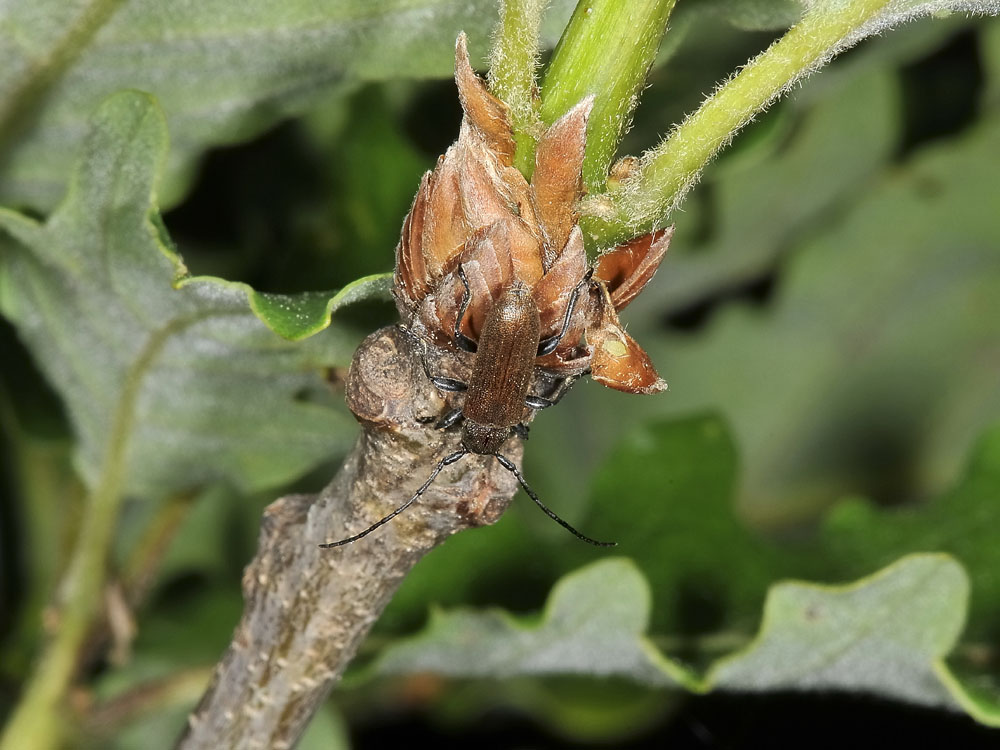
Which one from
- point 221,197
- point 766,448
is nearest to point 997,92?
point 766,448

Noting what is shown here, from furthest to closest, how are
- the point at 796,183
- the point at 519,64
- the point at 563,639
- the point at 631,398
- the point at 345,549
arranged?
1. the point at 631,398
2. the point at 796,183
3. the point at 563,639
4. the point at 345,549
5. the point at 519,64

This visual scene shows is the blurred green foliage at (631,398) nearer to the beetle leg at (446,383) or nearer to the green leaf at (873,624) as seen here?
the green leaf at (873,624)

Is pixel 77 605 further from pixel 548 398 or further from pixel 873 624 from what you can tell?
pixel 873 624

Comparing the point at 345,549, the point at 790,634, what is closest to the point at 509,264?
the point at 345,549

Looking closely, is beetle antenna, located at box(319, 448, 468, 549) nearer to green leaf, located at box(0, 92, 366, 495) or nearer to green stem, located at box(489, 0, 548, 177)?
green leaf, located at box(0, 92, 366, 495)

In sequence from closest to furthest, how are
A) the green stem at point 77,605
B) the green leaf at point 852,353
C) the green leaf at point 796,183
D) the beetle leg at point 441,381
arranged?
1. the beetle leg at point 441,381
2. the green stem at point 77,605
3. the green leaf at point 796,183
4. the green leaf at point 852,353

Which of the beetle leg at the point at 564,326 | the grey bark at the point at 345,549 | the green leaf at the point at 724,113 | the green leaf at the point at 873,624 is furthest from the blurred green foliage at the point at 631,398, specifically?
the green leaf at the point at 724,113

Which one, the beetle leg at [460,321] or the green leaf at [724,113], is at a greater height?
the green leaf at [724,113]
